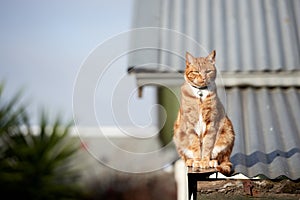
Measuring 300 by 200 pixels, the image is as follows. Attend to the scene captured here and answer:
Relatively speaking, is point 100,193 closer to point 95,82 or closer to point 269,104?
point 269,104

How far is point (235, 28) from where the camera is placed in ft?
10.7

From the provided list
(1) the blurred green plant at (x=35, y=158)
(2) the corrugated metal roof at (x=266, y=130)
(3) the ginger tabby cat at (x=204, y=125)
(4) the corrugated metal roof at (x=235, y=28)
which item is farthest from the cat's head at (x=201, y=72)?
(1) the blurred green plant at (x=35, y=158)

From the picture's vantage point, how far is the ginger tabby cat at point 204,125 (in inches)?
69.9

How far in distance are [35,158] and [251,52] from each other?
3.75 metres

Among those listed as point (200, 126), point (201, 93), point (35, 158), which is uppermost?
point (35, 158)

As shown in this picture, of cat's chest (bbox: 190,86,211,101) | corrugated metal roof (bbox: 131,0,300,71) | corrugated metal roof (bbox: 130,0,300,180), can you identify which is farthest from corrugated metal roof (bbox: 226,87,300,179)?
cat's chest (bbox: 190,86,211,101)

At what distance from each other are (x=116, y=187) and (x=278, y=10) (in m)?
4.43

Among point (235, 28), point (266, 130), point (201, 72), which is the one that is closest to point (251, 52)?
point (235, 28)

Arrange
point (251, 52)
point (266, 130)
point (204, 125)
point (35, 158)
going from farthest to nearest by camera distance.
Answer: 1. point (35, 158)
2. point (251, 52)
3. point (266, 130)
4. point (204, 125)

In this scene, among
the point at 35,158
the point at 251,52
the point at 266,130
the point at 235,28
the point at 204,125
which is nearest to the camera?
the point at 204,125

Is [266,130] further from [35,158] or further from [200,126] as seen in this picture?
[35,158]

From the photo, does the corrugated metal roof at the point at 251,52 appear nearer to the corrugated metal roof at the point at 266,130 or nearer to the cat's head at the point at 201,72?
the corrugated metal roof at the point at 266,130

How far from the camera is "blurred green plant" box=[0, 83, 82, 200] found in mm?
5363

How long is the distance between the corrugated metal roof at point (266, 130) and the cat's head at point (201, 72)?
1.53 ft
